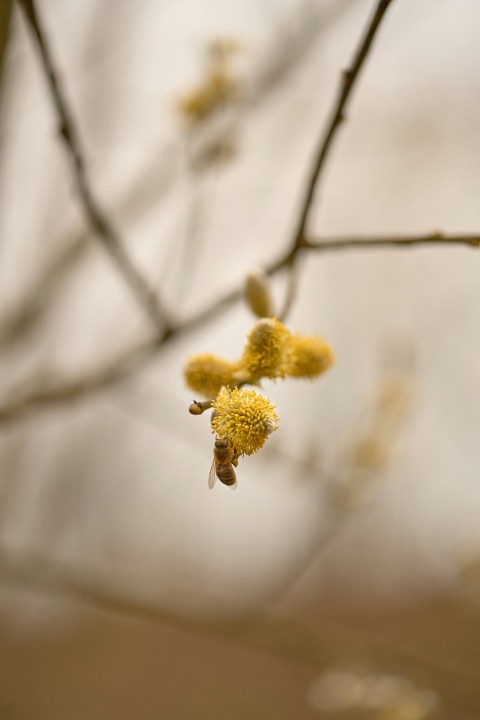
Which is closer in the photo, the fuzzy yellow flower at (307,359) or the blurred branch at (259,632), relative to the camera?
the fuzzy yellow flower at (307,359)

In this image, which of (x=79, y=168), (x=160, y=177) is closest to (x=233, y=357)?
(x=160, y=177)

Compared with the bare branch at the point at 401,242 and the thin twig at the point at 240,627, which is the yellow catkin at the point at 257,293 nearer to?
the bare branch at the point at 401,242

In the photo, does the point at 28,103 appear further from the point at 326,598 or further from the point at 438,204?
the point at 326,598

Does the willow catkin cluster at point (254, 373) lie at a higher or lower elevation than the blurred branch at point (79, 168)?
lower

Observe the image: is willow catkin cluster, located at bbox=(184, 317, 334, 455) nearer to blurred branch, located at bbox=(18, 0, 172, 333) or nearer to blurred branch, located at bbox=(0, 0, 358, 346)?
blurred branch, located at bbox=(18, 0, 172, 333)

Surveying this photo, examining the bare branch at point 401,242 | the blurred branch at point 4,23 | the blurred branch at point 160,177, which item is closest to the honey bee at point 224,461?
the bare branch at point 401,242

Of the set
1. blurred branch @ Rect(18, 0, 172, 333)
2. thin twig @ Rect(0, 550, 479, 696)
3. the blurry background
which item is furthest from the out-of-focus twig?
thin twig @ Rect(0, 550, 479, 696)

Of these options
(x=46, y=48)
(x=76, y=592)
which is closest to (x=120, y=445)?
(x=76, y=592)
